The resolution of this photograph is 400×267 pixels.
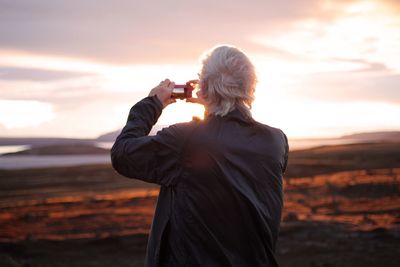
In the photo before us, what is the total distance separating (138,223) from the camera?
1374cm

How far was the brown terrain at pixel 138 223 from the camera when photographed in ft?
30.7

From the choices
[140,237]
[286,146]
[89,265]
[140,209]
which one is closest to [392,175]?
[140,209]

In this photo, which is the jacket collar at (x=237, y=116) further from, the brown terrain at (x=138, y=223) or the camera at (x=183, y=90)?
the brown terrain at (x=138, y=223)

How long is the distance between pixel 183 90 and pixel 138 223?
11.5 metres

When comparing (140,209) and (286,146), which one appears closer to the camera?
(286,146)

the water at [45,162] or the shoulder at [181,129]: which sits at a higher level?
the shoulder at [181,129]

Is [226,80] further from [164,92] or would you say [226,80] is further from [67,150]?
[67,150]

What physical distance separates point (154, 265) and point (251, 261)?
0.38m

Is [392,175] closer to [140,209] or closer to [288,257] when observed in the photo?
[140,209]

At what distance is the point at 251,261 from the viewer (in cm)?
223

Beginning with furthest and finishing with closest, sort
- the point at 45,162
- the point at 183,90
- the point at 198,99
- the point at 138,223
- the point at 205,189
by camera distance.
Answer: the point at 45,162 < the point at 138,223 < the point at 183,90 < the point at 198,99 < the point at 205,189

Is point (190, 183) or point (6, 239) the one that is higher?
point (190, 183)

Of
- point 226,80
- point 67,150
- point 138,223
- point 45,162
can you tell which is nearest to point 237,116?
point 226,80

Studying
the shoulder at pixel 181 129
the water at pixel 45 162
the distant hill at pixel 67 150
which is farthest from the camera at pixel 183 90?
the distant hill at pixel 67 150
